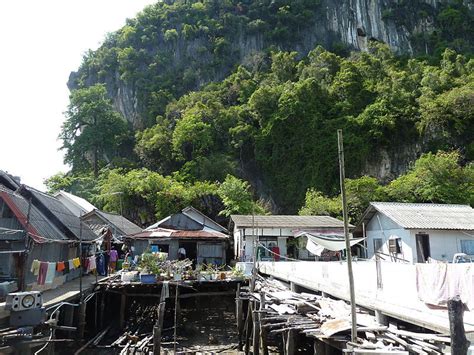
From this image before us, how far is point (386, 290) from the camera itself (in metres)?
10.2

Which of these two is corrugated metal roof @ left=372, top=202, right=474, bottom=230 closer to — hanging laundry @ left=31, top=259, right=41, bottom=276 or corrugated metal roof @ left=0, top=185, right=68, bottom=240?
corrugated metal roof @ left=0, top=185, right=68, bottom=240

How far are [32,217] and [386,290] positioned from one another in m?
12.9

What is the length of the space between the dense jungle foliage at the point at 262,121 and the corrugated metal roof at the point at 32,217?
1877 centimetres

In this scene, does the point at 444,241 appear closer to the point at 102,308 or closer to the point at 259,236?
the point at 259,236

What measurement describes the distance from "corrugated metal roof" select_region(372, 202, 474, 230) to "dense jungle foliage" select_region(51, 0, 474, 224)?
7.17m

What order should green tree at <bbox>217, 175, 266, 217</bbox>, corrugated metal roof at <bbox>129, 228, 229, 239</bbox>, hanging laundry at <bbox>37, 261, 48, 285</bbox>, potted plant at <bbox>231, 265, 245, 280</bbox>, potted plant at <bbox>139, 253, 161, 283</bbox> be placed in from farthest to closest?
1. green tree at <bbox>217, 175, 266, 217</bbox>
2. corrugated metal roof at <bbox>129, 228, 229, 239</bbox>
3. potted plant at <bbox>231, 265, 245, 280</bbox>
4. potted plant at <bbox>139, 253, 161, 283</bbox>
5. hanging laundry at <bbox>37, 261, 48, 285</bbox>

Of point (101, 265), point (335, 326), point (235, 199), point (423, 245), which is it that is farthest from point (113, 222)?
point (335, 326)

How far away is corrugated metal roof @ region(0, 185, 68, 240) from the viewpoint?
1459 cm

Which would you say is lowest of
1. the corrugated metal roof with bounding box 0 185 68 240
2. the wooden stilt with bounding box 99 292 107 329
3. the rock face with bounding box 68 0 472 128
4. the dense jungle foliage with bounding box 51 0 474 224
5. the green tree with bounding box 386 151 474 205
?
the wooden stilt with bounding box 99 292 107 329

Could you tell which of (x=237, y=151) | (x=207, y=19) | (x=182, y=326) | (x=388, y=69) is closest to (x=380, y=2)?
(x=388, y=69)

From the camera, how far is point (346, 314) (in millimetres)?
9438

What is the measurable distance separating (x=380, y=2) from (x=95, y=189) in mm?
47135

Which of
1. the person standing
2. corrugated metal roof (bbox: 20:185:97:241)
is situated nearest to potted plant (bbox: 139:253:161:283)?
corrugated metal roof (bbox: 20:185:97:241)

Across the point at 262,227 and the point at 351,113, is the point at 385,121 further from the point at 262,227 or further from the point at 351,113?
the point at 262,227
